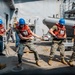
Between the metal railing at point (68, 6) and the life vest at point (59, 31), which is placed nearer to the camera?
the life vest at point (59, 31)

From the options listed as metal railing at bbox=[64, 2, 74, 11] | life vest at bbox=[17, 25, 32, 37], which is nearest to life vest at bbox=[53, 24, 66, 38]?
life vest at bbox=[17, 25, 32, 37]

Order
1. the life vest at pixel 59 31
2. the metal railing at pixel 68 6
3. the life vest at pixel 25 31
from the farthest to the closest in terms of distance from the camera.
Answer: the metal railing at pixel 68 6
the life vest at pixel 59 31
the life vest at pixel 25 31

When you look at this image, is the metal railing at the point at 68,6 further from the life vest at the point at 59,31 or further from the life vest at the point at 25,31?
the life vest at the point at 25,31

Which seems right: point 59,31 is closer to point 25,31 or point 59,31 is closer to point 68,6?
point 25,31

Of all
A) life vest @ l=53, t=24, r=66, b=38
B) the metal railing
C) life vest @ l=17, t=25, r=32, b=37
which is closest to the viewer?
life vest @ l=17, t=25, r=32, b=37

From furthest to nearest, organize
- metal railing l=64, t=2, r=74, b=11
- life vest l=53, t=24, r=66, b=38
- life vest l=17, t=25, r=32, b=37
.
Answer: metal railing l=64, t=2, r=74, b=11
life vest l=53, t=24, r=66, b=38
life vest l=17, t=25, r=32, b=37

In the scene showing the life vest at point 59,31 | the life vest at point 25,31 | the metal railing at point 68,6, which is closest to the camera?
the life vest at point 25,31

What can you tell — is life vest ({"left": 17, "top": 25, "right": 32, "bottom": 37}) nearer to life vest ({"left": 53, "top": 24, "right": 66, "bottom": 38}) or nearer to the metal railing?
life vest ({"left": 53, "top": 24, "right": 66, "bottom": 38})

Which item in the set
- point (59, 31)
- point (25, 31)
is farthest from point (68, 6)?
point (25, 31)

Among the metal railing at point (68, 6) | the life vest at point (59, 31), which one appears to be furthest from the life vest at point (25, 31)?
the metal railing at point (68, 6)

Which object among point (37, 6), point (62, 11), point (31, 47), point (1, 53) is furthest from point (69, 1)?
point (31, 47)

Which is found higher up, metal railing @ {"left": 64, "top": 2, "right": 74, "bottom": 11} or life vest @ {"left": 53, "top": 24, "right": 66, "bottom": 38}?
metal railing @ {"left": 64, "top": 2, "right": 74, "bottom": 11}

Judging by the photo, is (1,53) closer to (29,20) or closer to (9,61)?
(9,61)

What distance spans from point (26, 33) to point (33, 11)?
1237 cm
